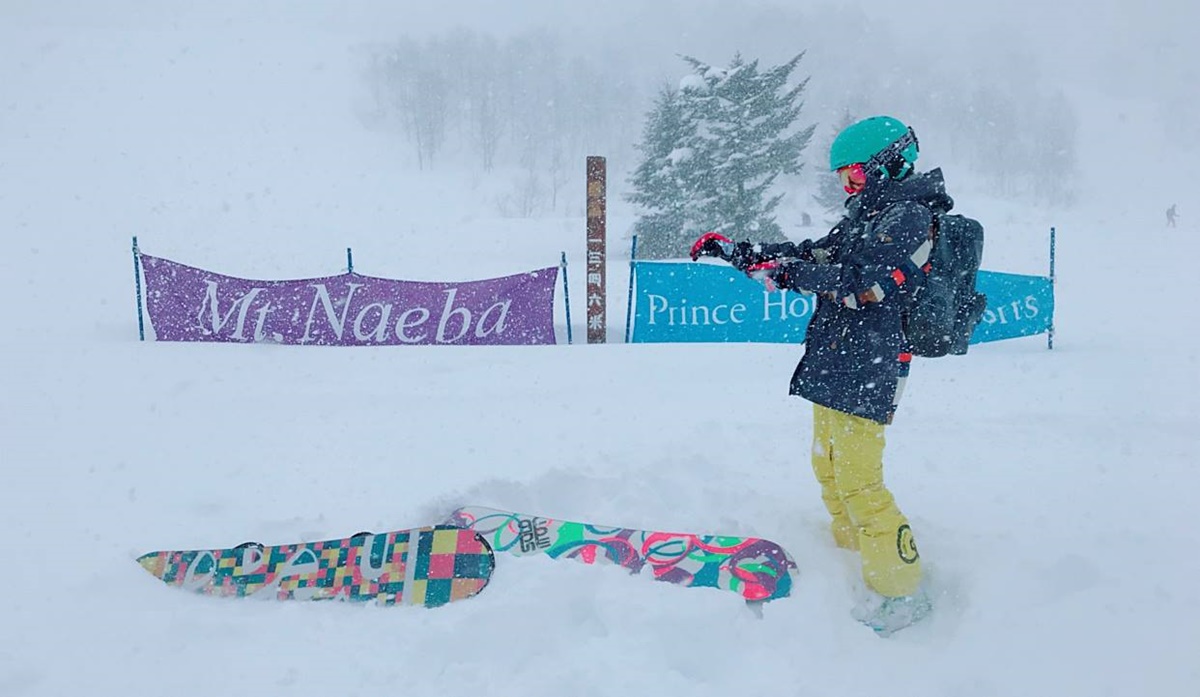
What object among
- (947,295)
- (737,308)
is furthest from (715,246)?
(737,308)

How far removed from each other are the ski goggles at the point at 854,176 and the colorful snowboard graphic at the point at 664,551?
60.1 inches

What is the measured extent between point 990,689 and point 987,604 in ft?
1.46

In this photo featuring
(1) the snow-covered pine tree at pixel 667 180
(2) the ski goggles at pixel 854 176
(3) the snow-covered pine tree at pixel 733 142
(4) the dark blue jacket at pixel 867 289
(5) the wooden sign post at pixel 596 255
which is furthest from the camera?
(1) the snow-covered pine tree at pixel 667 180

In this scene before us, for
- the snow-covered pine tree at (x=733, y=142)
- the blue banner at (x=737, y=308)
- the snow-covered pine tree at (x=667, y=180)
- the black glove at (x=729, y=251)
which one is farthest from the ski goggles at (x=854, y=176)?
the snow-covered pine tree at (x=667, y=180)

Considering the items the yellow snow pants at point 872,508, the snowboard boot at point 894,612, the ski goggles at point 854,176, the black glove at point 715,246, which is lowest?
the snowboard boot at point 894,612

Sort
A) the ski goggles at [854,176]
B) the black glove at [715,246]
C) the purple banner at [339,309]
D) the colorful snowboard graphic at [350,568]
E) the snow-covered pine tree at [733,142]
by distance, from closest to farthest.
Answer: the ski goggles at [854,176] → the colorful snowboard graphic at [350,568] → the black glove at [715,246] → the purple banner at [339,309] → the snow-covered pine tree at [733,142]

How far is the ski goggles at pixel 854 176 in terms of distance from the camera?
2799 millimetres

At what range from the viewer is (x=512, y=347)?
8.58m

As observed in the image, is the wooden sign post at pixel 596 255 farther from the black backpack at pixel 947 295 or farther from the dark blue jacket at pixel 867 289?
the black backpack at pixel 947 295

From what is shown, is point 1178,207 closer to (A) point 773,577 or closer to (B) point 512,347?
(B) point 512,347

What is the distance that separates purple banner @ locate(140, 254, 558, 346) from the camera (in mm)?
8578

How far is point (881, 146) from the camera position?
2732 millimetres

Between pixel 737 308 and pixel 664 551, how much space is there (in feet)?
19.2

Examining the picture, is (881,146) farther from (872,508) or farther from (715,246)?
(872,508)
